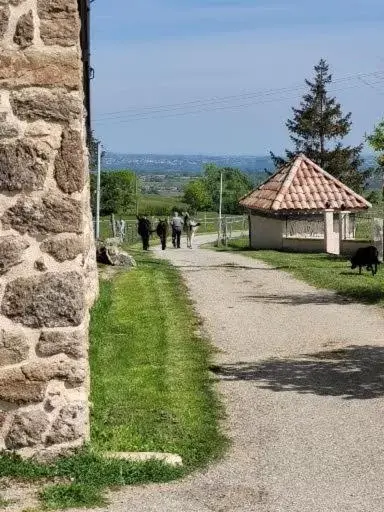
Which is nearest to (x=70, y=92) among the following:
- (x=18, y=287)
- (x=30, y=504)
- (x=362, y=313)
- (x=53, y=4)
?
(x=53, y=4)

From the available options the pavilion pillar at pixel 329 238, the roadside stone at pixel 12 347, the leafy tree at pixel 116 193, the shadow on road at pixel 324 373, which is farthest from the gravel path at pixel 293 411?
the leafy tree at pixel 116 193

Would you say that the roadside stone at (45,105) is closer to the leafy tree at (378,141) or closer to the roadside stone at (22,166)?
the roadside stone at (22,166)

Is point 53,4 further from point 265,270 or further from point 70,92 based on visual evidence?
point 265,270

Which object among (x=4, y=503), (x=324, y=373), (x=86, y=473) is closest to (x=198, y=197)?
(x=324, y=373)

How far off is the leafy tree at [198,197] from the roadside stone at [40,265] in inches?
4160

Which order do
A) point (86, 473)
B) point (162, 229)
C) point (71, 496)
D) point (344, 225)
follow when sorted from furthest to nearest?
point (162, 229), point (344, 225), point (86, 473), point (71, 496)

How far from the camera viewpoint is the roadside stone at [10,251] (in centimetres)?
649

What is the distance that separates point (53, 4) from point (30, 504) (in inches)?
135

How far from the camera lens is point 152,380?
32.6ft

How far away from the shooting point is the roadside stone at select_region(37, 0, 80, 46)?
6.48 m

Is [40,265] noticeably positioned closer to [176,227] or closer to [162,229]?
[162,229]

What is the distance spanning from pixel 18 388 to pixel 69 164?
1649mm

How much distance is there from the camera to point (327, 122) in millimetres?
59469

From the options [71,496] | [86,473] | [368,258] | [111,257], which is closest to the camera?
[71,496]
